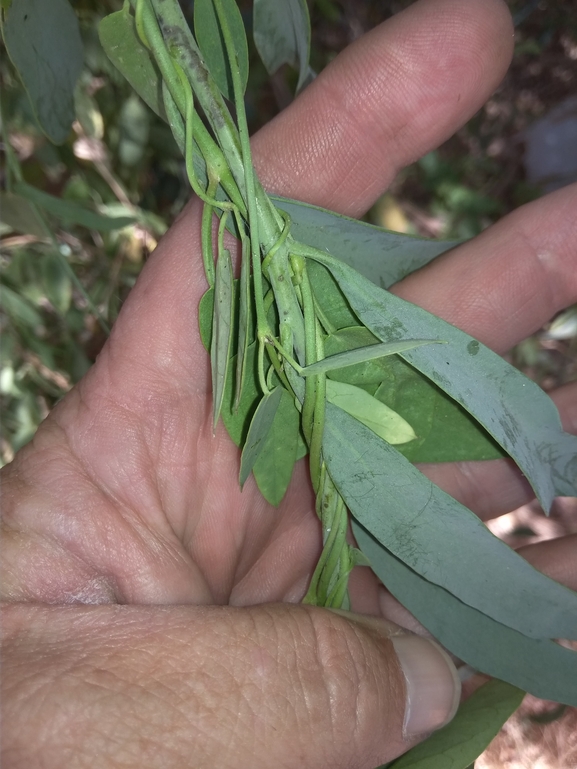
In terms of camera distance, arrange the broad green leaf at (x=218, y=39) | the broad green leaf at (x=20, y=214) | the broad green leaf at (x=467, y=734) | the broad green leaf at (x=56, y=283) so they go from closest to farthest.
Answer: the broad green leaf at (x=218, y=39)
the broad green leaf at (x=467, y=734)
the broad green leaf at (x=20, y=214)
the broad green leaf at (x=56, y=283)

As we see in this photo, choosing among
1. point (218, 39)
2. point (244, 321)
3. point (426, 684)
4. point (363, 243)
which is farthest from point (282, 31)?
point (426, 684)

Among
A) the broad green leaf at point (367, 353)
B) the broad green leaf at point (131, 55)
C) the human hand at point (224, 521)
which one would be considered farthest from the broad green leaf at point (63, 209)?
the broad green leaf at point (367, 353)

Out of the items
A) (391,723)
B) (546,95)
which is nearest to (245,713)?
(391,723)

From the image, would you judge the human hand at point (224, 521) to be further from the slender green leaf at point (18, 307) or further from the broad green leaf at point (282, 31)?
the slender green leaf at point (18, 307)

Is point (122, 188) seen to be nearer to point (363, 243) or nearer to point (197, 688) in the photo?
point (363, 243)

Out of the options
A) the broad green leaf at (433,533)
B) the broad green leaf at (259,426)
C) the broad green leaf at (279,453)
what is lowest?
the broad green leaf at (433,533)

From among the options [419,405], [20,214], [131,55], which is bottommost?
[419,405]

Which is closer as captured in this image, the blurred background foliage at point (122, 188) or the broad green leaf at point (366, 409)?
the broad green leaf at point (366, 409)
